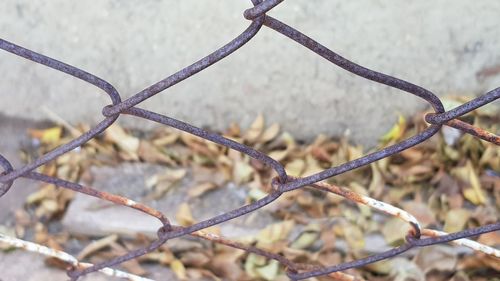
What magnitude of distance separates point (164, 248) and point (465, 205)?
0.66 m

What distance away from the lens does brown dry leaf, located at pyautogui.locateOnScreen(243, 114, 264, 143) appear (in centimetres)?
176

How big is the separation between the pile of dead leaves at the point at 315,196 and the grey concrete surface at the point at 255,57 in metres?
0.06

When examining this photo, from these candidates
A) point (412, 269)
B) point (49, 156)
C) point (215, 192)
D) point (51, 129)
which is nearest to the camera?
point (49, 156)

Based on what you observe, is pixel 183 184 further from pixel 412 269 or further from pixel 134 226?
pixel 412 269

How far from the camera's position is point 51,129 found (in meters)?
1.79

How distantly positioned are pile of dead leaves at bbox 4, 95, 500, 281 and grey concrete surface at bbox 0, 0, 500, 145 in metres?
0.06

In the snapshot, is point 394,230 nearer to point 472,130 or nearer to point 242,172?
point 242,172

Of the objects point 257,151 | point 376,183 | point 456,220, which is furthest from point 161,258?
point 257,151

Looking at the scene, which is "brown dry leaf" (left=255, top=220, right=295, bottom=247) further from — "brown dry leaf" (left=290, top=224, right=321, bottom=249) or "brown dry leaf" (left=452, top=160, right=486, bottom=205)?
"brown dry leaf" (left=452, top=160, right=486, bottom=205)

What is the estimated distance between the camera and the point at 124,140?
176 cm

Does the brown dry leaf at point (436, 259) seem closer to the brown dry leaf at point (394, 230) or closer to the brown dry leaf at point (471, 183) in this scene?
the brown dry leaf at point (394, 230)

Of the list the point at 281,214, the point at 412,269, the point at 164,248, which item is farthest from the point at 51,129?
the point at 412,269

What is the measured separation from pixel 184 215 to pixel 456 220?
0.59 metres

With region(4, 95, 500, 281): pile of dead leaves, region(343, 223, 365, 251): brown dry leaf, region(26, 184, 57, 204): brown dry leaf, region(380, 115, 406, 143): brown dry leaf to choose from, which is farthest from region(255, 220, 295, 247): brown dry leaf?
region(26, 184, 57, 204): brown dry leaf
